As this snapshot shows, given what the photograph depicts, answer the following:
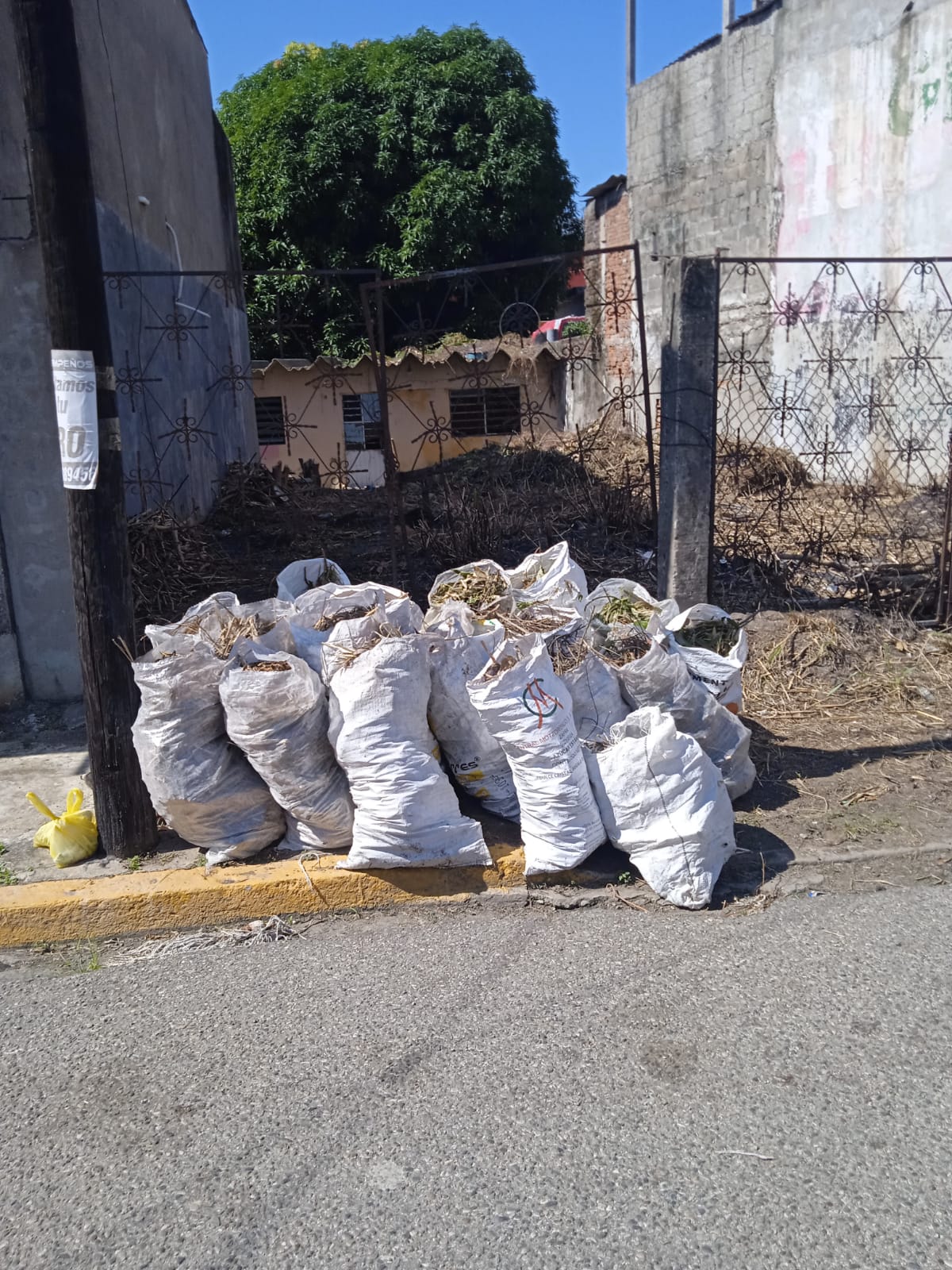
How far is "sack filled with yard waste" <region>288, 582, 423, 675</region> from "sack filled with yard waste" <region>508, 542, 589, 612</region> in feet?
1.88

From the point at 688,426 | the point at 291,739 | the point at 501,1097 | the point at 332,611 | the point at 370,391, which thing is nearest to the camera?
the point at 501,1097

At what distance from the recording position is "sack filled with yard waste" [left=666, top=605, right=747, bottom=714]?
14.3 feet

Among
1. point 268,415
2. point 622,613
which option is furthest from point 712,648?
point 268,415

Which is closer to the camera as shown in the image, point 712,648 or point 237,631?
point 237,631

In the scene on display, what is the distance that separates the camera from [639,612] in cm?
452

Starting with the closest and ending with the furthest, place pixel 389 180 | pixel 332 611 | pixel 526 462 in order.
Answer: pixel 332 611 < pixel 526 462 < pixel 389 180

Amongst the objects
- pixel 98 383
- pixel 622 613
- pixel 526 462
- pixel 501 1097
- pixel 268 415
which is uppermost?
pixel 268 415

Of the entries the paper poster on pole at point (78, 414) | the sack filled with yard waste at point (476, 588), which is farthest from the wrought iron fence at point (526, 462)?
the paper poster on pole at point (78, 414)

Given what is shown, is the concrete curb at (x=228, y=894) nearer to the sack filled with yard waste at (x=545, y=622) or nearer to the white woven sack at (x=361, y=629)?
the white woven sack at (x=361, y=629)

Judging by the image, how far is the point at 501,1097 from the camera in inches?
106

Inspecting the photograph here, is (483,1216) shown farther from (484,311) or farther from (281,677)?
(484,311)

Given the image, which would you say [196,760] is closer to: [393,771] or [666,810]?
[393,771]

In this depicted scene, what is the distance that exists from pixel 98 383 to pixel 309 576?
1616 millimetres

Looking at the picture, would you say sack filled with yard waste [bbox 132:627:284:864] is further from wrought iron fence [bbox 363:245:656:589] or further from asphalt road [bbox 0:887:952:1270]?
wrought iron fence [bbox 363:245:656:589]
